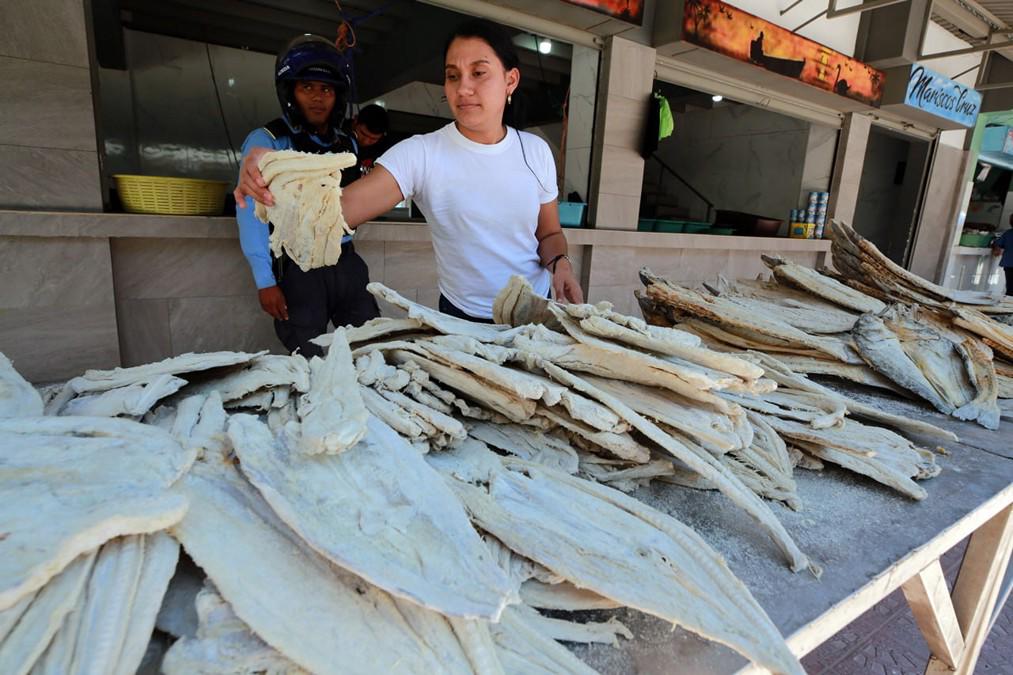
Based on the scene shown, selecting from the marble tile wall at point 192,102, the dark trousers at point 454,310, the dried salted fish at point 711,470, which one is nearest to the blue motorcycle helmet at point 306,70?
the dark trousers at point 454,310

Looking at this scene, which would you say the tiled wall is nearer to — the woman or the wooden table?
the woman

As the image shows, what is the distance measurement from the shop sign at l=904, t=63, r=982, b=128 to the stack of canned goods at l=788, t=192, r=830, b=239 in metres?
1.35

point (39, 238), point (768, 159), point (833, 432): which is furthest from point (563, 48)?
point (833, 432)

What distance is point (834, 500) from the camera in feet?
3.63

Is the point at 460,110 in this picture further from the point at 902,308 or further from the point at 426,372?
the point at 902,308

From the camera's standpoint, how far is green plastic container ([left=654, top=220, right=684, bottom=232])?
5.26m

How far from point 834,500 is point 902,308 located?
3.79 ft

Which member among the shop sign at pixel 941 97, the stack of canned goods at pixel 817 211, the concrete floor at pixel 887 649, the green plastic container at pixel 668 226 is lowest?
the concrete floor at pixel 887 649

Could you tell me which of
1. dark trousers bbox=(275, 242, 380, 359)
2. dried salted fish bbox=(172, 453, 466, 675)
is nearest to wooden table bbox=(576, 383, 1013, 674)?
dried salted fish bbox=(172, 453, 466, 675)

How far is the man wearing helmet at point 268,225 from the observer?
6.92ft

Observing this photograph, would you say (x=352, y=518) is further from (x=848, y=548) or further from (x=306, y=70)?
(x=306, y=70)

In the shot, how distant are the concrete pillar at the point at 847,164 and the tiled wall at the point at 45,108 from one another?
721 centimetres

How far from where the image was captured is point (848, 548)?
37.6 inches

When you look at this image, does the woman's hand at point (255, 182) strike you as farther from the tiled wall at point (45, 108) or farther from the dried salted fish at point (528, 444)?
the tiled wall at point (45, 108)
